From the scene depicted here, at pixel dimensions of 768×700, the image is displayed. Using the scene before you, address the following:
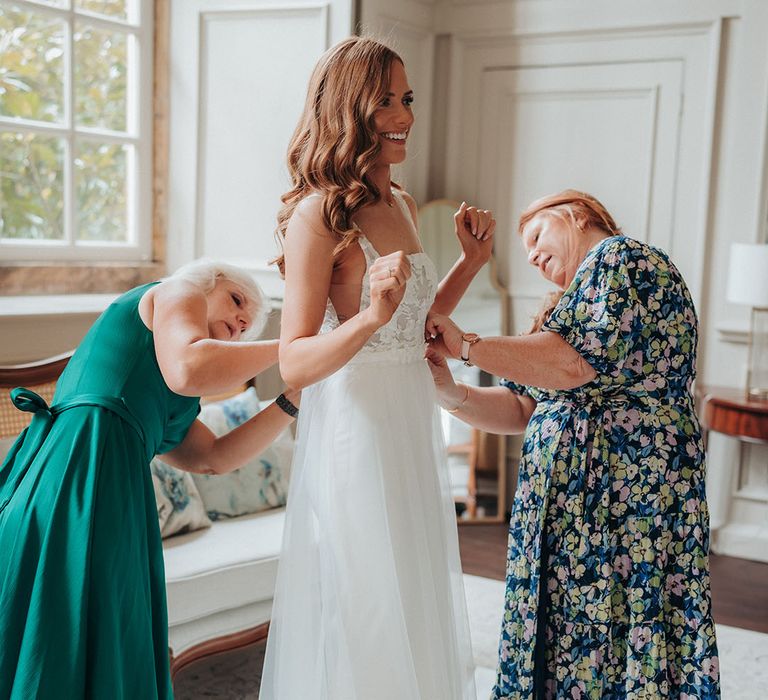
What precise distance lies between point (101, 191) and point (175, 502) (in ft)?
7.08

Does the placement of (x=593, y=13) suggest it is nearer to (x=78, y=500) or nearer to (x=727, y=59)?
(x=727, y=59)

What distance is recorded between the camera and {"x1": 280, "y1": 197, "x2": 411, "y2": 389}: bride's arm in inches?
62.4

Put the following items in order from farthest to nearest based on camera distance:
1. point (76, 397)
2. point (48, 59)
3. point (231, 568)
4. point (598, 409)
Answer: point (48, 59) < point (231, 568) < point (598, 409) < point (76, 397)

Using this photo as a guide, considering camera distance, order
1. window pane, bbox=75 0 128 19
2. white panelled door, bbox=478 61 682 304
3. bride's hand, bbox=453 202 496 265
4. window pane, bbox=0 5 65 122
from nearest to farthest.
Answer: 1. bride's hand, bbox=453 202 496 265
2. window pane, bbox=0 5 65 122
3. window pane, bbox=75 0 128 19
4. white panelled door, bbox=478 61 682 304

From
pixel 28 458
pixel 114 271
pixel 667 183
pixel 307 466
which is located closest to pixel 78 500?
pixel 28 458

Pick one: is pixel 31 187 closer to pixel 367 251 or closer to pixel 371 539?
pixel 367 251

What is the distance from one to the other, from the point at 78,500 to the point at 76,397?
0.20m

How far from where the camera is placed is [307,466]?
185cm

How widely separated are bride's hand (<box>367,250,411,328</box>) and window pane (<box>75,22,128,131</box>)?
321 cm

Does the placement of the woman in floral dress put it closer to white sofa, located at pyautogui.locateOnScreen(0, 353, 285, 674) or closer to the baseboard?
white sofa, located at pyautogui.locateOnScreen(0, 353, 285, 674)

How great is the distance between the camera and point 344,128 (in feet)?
5.74

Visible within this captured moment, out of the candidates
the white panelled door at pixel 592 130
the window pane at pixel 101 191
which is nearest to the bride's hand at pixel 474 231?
the white panelled door at pixel 592 130

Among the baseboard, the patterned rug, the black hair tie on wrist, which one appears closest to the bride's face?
the black hair tie on wrist

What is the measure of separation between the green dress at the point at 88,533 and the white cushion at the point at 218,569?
0.75 m
